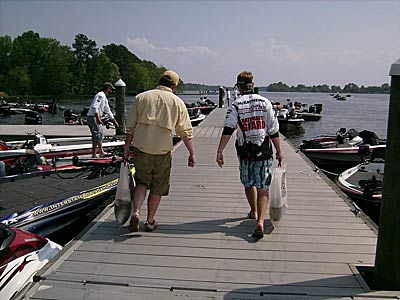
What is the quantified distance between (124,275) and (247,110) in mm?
1834

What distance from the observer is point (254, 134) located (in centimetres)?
378

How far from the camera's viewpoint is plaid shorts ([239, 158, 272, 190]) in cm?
384

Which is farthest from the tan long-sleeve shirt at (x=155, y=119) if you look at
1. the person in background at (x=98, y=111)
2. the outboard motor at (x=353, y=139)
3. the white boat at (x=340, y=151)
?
the outboard motor at (x=353, y=139)

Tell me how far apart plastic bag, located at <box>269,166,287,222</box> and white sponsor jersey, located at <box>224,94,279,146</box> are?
38 centimetres

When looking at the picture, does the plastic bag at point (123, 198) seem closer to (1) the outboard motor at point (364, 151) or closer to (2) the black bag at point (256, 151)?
(2) the black bag at point (256, 151)

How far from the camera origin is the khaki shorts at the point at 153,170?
3.76m

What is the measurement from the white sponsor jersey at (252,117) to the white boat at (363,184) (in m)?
3.18

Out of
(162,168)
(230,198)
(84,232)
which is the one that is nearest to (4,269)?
(84,232)

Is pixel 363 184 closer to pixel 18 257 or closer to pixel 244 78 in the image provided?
pixel 244 78

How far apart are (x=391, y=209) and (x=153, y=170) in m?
2.07

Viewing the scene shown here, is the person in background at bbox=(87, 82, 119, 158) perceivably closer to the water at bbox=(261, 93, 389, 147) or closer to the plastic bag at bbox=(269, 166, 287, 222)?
the plastic bag at bbox=(269, 166, 287, 222)

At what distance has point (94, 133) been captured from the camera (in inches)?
319

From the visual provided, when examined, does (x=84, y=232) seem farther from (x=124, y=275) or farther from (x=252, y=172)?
(x=252, y=172)

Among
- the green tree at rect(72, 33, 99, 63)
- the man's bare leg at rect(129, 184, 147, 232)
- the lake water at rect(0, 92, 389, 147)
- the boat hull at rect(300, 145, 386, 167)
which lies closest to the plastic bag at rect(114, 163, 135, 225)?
the man's bare leg at rect(129, 184, 147, 232)
